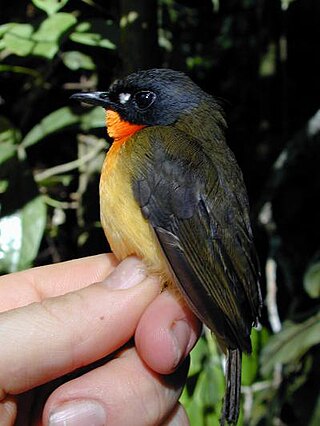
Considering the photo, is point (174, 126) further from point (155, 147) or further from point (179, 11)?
point (179, 11)

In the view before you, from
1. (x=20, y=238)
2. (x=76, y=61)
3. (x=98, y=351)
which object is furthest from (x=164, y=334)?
(x=76, y=61)

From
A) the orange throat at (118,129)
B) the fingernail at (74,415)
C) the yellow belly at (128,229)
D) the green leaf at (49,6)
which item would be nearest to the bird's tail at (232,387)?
the yellow belly at (128,229)

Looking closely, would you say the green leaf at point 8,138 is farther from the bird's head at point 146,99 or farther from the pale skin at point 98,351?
the pale skin at point 98,351

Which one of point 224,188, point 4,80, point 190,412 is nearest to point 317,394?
point 190,412

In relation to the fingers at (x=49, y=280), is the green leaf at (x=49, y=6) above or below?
above

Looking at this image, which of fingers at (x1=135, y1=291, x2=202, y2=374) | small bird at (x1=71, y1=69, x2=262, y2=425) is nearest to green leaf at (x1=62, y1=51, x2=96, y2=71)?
small bird at (x1=71, y1=69, x2=262, y2=425)

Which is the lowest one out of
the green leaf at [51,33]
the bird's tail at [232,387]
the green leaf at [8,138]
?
the bird's tail at [232,387]

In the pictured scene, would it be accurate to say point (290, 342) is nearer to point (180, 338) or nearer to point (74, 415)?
point (180, 338)
